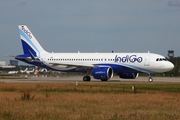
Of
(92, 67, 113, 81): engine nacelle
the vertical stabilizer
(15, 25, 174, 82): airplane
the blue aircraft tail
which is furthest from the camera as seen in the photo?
the vertical stabilizer

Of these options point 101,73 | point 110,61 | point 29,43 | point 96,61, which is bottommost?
point 101,73

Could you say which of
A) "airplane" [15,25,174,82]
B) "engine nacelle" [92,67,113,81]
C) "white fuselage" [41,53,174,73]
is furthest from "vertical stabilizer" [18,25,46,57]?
"engine nacelle" [92,67,113,81]

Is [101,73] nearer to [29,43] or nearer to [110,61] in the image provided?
[110,61]

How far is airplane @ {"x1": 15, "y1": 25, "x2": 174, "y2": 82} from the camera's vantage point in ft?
192

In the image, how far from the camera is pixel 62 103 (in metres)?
25.6

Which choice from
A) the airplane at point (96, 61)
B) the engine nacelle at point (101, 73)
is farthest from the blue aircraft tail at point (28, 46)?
the engine nacelle at point (101, 73)

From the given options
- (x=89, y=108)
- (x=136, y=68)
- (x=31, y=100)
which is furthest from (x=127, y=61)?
(x=89, y=108)

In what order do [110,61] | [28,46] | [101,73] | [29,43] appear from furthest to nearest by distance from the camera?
[29,43] → [28,46] → [110,61] → [101,73]

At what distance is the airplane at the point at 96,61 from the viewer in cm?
5866

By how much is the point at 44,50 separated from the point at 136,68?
1714cm

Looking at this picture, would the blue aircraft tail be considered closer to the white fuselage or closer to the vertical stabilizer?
the vertical stabilizer

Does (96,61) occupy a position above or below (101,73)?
above

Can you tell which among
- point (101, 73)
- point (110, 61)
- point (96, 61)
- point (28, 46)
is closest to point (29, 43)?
point (28, 46)

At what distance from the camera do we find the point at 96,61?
62156 millimetres
